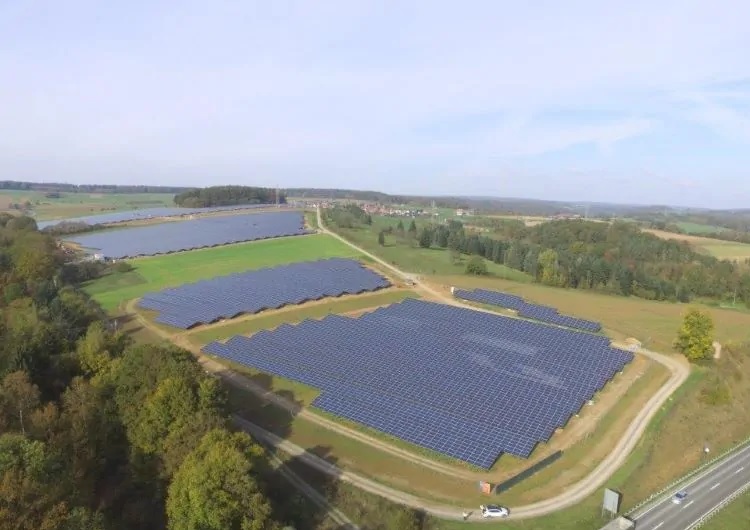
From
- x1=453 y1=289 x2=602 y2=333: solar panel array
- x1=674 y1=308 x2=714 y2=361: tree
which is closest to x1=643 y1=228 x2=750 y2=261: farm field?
x1=453 y1=289 x2=602 y2=333: solar panel array

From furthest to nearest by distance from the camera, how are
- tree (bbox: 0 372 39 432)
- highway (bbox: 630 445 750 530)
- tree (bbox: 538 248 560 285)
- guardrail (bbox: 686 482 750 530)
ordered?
1. tree (bbox: 538 248 560 285)
2. tree (bbox: 0 372 39 432)
3. highway (bbox: 630 445 750 530)
4. guardrail (bbox: 686 482 750 530)

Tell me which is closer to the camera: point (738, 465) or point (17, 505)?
point (17, 505)

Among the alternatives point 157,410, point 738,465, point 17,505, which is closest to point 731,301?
point 738,465

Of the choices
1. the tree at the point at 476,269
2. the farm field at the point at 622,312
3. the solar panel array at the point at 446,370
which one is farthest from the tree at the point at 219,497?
the tree at the point at 476,269

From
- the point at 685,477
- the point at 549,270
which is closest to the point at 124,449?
the point at 685,477

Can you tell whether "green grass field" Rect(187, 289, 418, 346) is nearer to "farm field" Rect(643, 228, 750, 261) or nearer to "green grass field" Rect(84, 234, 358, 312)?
"green grass field" Rect(84, 234, 358, 312)

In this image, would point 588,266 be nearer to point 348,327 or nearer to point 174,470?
point 348,327
